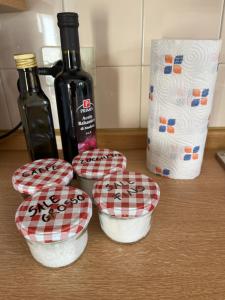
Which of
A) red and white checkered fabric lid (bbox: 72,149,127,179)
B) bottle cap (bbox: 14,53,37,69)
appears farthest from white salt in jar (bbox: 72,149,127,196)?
bottle cap (bbox: 14,53,37,69)

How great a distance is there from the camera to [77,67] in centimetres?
47

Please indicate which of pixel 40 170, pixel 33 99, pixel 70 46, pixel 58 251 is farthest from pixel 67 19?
pixel 58 251

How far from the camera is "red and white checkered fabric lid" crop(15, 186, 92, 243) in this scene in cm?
31

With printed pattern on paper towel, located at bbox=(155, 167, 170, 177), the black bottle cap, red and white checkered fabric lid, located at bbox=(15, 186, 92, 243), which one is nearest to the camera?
red and white checkered fabric lid, located at bbox=(15, 186, 92, 243)

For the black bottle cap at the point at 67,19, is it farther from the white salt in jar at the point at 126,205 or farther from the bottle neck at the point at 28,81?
the white salt in jar at the point at 126,205

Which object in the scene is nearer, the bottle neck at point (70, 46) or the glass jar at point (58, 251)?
the glass jar at point (58, 251)

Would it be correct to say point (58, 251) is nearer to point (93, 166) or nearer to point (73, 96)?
point (93, 166)

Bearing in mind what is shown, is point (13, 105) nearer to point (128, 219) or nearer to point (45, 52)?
point (45, 52)

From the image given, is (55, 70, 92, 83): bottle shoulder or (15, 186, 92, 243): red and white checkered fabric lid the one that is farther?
(55, 70, 92, 83): bottle shoulder

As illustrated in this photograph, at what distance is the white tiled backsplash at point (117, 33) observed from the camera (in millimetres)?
545

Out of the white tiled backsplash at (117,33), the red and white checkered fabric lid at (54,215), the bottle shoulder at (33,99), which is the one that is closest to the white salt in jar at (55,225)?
the red and white checkered fabric lid at (54,215)

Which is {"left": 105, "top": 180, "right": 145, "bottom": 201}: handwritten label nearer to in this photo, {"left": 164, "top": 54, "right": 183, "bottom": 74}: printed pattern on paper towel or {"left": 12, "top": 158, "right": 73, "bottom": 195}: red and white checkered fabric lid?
{"left": 12, "top": 158, "right": 73, "bottom": 195}: red and white checkered fabric lid

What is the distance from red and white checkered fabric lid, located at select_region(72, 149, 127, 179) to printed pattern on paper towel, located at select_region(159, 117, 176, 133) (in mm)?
116

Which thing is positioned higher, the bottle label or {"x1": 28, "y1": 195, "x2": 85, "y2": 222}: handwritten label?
the bottle label
